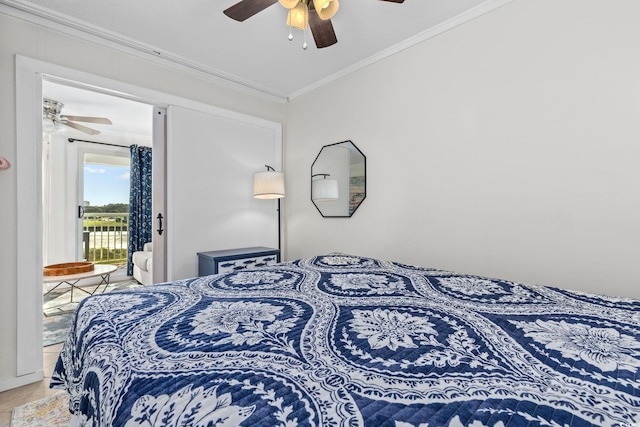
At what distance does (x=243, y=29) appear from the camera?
2342mm

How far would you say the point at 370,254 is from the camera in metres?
2.76

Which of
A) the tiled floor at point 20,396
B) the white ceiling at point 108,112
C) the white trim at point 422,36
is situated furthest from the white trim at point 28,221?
the white trim at point 422,36

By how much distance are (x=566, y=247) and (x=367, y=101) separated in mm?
1923

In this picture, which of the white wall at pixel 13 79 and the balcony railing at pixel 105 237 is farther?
the balcony railing at pixel 105 237

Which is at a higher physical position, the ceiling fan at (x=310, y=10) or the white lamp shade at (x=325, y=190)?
the ceiling fan at (x=310, y=10)

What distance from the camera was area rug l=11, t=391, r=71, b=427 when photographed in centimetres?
168

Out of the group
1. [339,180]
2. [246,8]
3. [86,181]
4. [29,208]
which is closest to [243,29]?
[246,8]

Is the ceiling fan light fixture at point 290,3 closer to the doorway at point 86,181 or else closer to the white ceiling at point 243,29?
the white ceiling at point 243,29

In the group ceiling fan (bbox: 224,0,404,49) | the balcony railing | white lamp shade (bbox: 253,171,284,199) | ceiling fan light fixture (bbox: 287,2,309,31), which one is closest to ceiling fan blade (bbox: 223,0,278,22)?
ceiling fan (bbox: 224,0,404,49)

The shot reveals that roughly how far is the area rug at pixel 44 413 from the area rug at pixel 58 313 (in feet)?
2.08

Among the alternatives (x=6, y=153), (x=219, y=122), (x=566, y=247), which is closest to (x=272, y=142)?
(x=219, y=122)

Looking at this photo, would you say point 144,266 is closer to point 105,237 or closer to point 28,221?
point 105,237

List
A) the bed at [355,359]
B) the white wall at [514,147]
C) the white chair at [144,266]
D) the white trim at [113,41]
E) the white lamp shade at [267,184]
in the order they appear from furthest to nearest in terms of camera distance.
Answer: the white chair at [144,266] < the white lamp shade at [267,184] < the white trim at [113,41] < the white wall at [514,147] < the bed at [355,359]

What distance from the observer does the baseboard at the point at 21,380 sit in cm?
199
